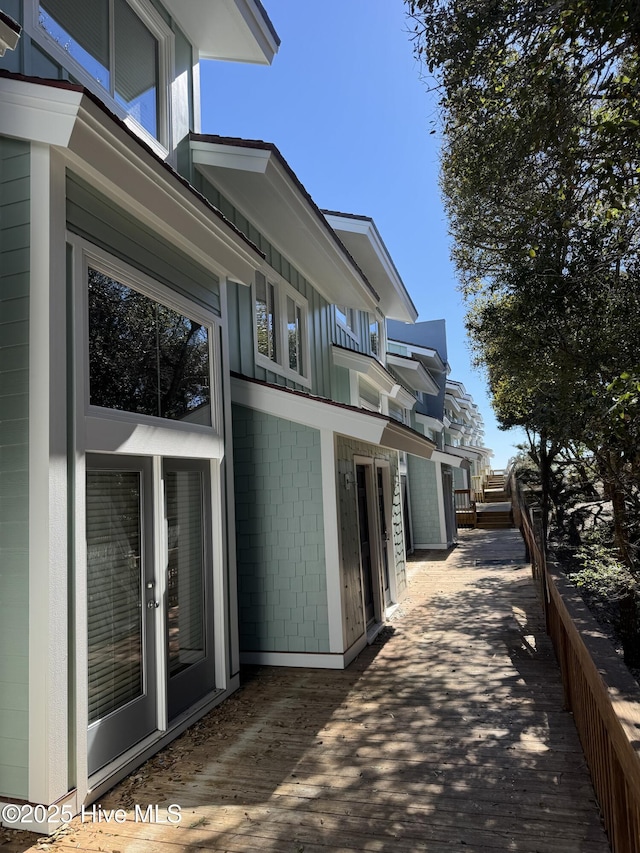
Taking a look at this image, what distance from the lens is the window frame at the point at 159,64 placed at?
397 cm

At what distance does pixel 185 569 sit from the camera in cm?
479

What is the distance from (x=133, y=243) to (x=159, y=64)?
2916mm

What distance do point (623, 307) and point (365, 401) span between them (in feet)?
21.1

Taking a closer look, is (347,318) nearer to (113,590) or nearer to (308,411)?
(308,411)

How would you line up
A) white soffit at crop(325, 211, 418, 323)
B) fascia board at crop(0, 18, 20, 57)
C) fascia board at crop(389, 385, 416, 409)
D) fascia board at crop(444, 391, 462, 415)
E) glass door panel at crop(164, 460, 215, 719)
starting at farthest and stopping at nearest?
fascia board at crop(444, 391, 462, 415) → fascia board at crop(389, 385, 416, 409) → white soffit at crop(325, 211, 418, 323) → glass door panel at crop(164, 460, 215, 719) → fascia board at crop(0, 18, 20, 57)

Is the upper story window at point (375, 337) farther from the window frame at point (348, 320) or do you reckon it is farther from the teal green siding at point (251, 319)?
the teal green siding at point (251, 319)

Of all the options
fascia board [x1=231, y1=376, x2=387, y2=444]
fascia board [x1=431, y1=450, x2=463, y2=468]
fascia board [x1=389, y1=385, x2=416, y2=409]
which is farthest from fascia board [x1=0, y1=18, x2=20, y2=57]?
fascia board [x1=431, y1=450, x2=463, y2=468]

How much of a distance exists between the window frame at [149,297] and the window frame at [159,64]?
1.68 m

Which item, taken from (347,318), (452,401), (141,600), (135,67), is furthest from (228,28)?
(452,401)

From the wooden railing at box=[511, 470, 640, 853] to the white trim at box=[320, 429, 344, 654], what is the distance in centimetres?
230

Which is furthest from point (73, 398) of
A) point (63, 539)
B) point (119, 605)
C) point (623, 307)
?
point (623, 307)

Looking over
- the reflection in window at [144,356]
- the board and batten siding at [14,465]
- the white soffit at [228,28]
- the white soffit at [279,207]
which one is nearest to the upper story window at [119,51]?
the white soffit at [228,28]

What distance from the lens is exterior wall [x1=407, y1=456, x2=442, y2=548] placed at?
16969 millimetres

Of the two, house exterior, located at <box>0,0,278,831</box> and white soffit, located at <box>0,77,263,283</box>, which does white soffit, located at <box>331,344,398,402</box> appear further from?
white soffit, located at <box>0,77,263,283</box>
